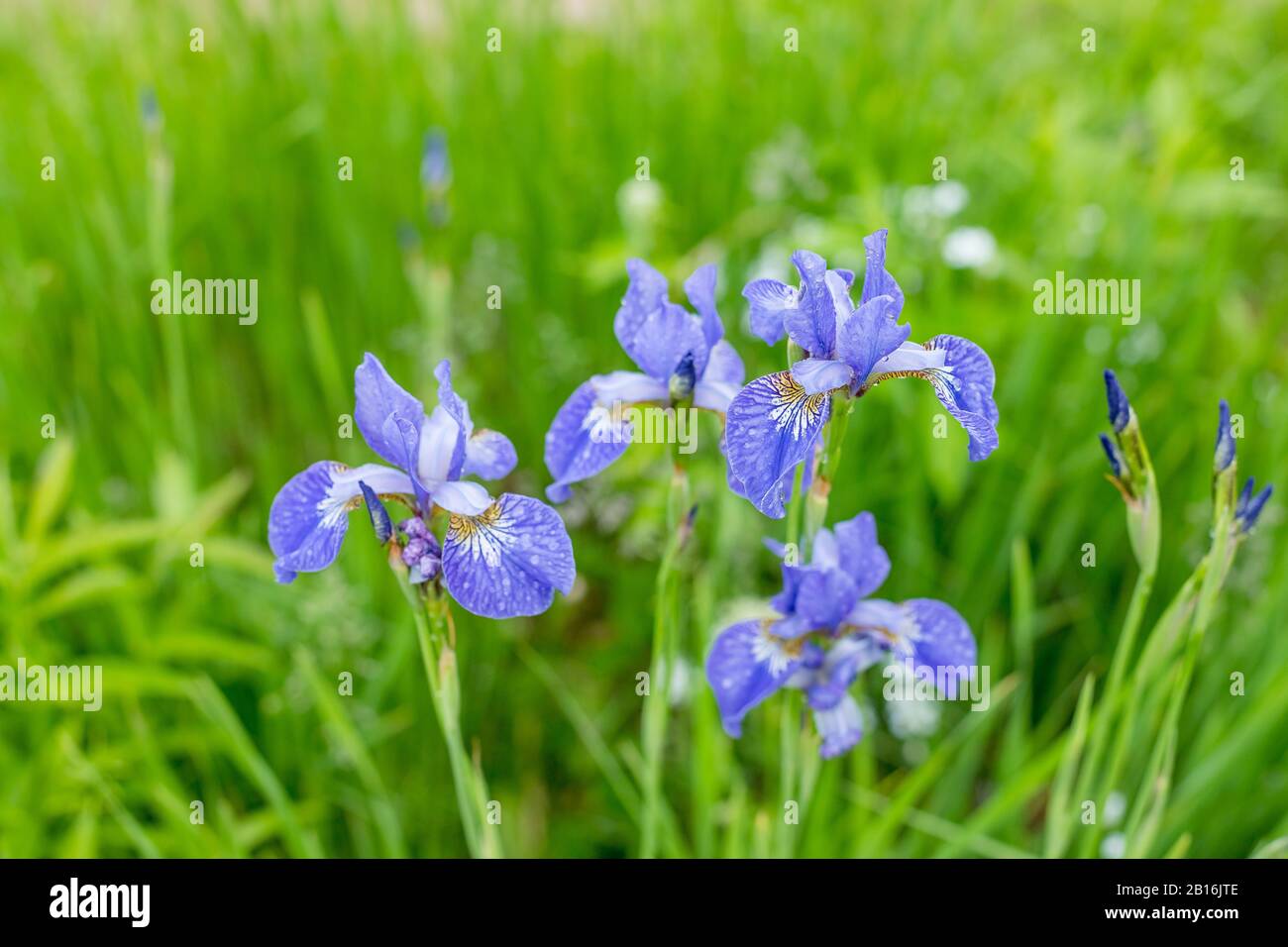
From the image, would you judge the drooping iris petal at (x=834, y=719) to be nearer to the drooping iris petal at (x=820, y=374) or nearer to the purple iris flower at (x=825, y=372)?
the purple iris flower at (x=825, y=372)

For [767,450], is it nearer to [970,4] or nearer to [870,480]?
[870,480]

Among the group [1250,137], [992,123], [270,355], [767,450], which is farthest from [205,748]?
[1250,137]

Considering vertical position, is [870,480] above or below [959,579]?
above

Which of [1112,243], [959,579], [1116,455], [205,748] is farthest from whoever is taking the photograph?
[1112,243]

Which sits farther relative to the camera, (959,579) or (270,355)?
(270,355)

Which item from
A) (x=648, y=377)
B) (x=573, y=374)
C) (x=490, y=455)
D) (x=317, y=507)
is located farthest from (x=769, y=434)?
(x=573, y=374)
